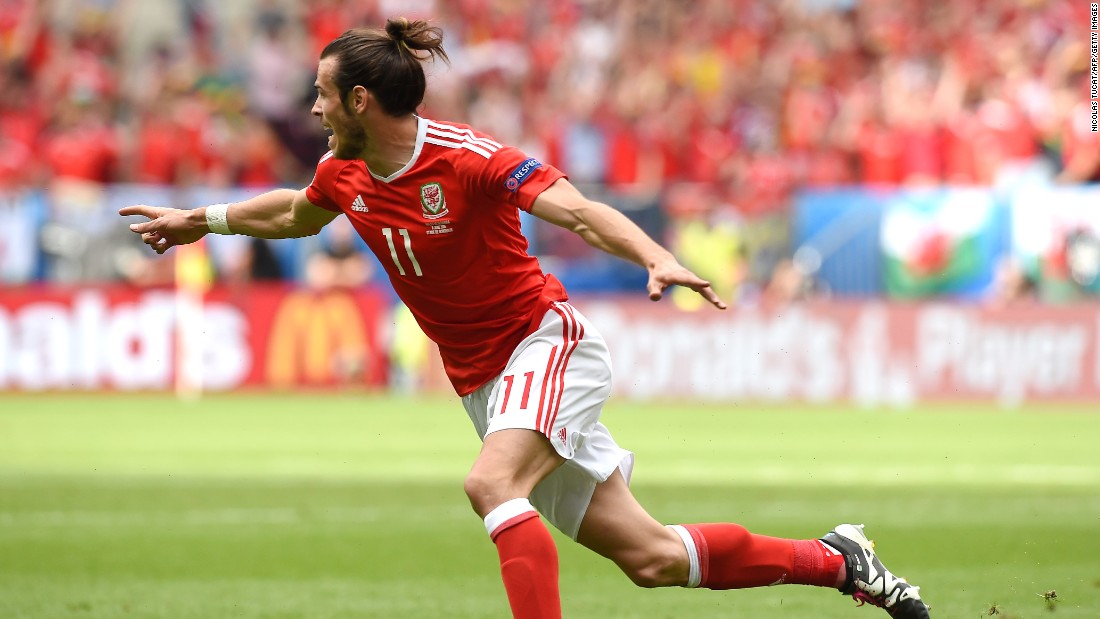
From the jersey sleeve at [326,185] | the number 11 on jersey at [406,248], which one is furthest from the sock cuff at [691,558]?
the jersey sleeve at [326,185]

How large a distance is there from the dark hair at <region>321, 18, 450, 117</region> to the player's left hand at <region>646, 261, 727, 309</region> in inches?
42.3

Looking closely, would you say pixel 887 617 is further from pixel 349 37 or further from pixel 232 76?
pixel 232 76

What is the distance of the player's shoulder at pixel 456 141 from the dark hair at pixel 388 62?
11 centimetres

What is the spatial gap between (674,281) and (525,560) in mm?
955

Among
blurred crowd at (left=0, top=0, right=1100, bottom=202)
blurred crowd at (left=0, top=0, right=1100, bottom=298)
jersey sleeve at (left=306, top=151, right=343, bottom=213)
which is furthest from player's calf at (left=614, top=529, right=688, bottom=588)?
blurred crowd at (left=0, top=0, right=1100, bottom=202)

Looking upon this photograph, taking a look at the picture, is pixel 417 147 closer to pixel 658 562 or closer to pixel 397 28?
pixel 397 28

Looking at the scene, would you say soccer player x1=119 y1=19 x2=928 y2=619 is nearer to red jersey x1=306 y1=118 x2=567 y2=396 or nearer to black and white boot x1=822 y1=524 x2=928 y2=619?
red jersey x1=306 y1=118 x2=567 y2=396

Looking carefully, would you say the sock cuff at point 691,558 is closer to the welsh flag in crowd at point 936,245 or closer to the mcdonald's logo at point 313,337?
the mcdonald's logo at point 313,337

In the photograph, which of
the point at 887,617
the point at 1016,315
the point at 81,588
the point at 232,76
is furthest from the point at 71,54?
the point at 887,617

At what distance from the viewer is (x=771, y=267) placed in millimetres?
20000

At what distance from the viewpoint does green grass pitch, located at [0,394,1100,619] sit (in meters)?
7.29

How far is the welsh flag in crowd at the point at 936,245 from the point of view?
19.9 m

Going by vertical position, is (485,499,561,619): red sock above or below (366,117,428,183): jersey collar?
below

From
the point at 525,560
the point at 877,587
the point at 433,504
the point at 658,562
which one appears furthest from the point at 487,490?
the point at 433,504
